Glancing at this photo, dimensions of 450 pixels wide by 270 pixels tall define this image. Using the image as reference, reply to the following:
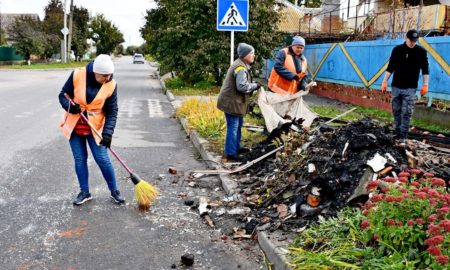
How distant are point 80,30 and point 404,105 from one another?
59.0 meters

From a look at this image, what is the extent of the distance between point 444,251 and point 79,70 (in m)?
3.98

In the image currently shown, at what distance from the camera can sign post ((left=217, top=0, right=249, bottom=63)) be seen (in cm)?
958

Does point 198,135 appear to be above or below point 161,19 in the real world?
below

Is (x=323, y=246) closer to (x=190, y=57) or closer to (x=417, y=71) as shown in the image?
(x=417, y=71)

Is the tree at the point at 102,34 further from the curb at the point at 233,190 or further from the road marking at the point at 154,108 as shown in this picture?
the curb at the point at 233,190

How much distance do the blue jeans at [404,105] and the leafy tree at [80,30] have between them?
55936 millimetres

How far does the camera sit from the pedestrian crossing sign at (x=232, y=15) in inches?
377

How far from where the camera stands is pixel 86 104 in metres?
5.21

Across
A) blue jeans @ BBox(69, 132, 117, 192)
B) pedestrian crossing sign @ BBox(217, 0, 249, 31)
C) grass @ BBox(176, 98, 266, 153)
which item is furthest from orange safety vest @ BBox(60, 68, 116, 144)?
pedestrian crossing sign @ BBox(217, 0, 249, 31)

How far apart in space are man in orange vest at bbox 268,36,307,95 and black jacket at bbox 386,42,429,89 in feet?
4.94

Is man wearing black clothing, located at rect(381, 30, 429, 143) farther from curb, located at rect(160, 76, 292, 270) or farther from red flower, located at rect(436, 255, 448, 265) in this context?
red flower, located at rect(436, 255, 448, 265)

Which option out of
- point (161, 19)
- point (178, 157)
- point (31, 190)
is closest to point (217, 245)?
point (31, 190)

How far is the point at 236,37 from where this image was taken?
738 inches

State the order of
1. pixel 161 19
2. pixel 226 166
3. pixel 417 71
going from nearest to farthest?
pixel 226 166, pixel 417 71, pixel 161 19
